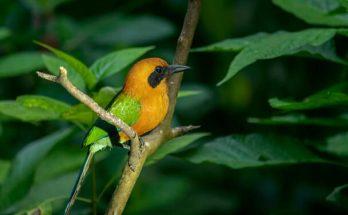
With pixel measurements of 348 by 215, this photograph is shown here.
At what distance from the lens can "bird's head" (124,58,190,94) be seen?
8.55 ft

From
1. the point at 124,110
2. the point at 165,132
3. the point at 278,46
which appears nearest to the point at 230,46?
the point at 278,46

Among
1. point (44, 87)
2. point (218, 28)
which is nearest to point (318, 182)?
point (218, 28)

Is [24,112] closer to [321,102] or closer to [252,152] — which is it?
[252,152]

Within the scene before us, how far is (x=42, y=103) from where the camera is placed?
244cm

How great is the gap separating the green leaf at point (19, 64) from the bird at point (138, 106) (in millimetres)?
832

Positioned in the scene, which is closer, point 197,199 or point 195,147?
point 195,147

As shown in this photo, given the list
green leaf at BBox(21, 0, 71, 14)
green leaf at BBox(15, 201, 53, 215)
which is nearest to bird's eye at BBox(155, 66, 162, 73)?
green leaf at BBox(15, 201, 53, 215)

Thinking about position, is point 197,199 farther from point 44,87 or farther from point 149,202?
point 44,87

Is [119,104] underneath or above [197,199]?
above

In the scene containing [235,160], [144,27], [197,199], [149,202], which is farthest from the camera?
[197,199]

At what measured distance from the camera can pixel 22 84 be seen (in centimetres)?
452

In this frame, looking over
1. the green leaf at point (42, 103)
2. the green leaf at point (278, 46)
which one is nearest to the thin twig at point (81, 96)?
the green leaf at point (278, 46)

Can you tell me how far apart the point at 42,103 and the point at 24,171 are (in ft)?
1.57

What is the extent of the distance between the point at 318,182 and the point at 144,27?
1.39 metres
